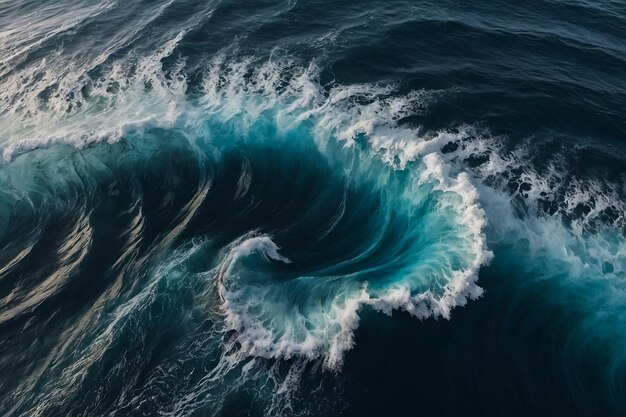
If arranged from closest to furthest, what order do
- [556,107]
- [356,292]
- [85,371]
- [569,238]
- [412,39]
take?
[85,371], [356,292], [569,238], [556,107], [412,39]

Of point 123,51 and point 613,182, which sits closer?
point 613,182

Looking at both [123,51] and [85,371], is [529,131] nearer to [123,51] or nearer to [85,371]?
[85,371]

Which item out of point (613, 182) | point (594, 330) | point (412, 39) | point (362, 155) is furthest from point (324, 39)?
point (594, 330)

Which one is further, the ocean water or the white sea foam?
the white sea foam

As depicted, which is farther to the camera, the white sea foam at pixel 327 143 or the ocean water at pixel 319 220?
the white sea foam at pixel 327 143

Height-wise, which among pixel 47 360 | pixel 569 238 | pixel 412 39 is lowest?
pixel 47 360

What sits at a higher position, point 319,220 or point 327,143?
point 327,143

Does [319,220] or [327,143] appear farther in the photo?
[327,143]

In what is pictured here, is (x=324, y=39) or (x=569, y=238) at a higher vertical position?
(x=324, y=39)
